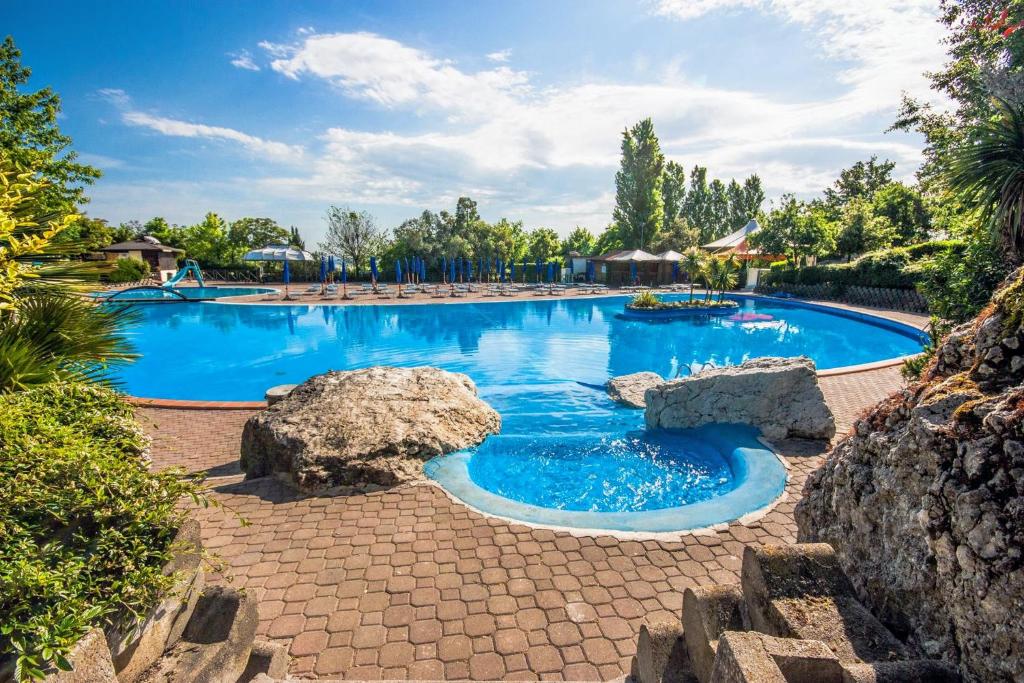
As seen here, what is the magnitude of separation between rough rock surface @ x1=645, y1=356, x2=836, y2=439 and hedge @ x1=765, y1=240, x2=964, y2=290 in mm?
17554

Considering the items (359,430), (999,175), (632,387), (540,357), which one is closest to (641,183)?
(540,357)

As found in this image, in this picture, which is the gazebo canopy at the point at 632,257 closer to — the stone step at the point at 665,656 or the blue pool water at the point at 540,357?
the blue pool water at the point at 540,357

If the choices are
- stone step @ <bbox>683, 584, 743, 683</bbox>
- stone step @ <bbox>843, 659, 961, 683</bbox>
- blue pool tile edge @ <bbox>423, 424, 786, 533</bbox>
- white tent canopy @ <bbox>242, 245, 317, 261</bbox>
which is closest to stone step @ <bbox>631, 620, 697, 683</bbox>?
stone step @ <bbox>683, 584, 743, 683</bbox>

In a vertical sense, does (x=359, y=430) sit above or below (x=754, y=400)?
below

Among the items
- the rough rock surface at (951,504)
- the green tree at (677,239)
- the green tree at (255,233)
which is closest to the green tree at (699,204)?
the green tree at (677,239)

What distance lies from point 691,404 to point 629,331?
41.4 feet

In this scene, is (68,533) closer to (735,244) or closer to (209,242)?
(735,244)

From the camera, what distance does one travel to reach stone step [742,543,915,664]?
1.66 m

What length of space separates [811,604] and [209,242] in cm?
6176

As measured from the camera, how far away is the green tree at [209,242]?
150 feet

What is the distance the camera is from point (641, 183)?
159 feet

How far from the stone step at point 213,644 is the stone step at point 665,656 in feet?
6.79

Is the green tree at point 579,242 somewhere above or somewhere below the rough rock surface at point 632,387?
above

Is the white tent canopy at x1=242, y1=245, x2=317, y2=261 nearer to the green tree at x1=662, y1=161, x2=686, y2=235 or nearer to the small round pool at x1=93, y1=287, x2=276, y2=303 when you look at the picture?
the small round pool at x1=93, y1=287, x2=276, y2=303
